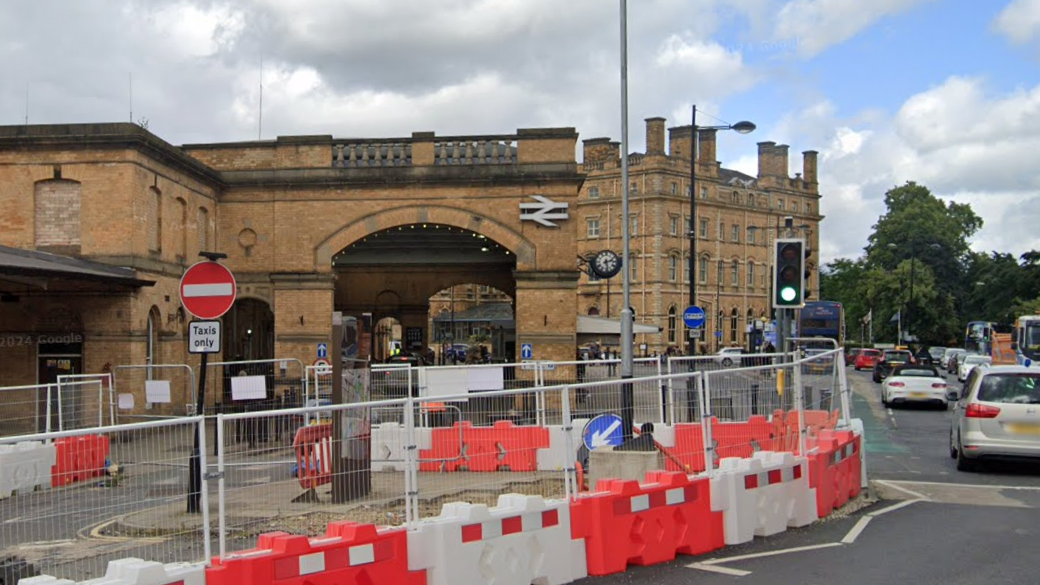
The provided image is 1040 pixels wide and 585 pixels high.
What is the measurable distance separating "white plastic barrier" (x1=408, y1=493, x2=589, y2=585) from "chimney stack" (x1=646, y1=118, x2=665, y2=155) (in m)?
78.3

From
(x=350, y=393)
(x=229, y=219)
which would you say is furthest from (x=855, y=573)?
(x=229, y=219)

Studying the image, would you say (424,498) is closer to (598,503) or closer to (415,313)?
(598,503)

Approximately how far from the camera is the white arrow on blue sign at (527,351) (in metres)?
29.2

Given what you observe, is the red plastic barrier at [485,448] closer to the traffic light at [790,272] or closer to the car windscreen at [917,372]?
the traffic light at [790,272]

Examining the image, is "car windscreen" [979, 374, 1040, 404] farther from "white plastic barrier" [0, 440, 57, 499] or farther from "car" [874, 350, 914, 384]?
"car" [874, 350, 914, 384]

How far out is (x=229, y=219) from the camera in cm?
3041

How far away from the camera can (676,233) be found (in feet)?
284

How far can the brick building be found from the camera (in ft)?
278

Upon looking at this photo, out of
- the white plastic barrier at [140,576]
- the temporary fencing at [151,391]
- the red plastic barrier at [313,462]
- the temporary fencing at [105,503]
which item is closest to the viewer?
the white plastic barrier at [140,576]

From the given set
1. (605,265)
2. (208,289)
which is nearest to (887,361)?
(605,265)

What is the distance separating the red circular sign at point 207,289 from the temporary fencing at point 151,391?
9064 millimetres

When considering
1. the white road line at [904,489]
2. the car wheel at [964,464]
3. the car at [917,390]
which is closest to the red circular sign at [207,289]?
the white road line at [904,489]

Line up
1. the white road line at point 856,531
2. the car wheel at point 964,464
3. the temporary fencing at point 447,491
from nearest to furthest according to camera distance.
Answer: the temporary fencing at point 447,491, the white road line at point 856,531, the car wheel at point 964,464

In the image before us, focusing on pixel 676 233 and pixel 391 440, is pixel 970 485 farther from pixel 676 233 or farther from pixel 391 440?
pixel 676 233
